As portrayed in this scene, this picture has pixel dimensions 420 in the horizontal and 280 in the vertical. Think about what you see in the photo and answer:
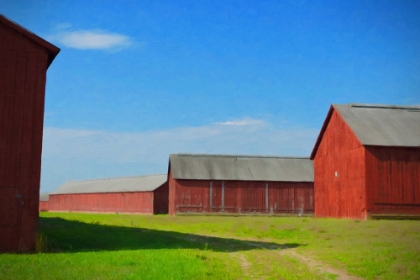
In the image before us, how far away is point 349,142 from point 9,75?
2704 centimetres

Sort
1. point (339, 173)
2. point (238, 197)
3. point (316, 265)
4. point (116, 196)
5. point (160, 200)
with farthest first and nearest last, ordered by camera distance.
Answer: point (116, 196) < point (160, 200) < point (238, 197) < point (339, 173) < point (316, 265)

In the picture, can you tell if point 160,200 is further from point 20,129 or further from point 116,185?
point 20,129

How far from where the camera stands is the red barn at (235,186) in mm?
59250

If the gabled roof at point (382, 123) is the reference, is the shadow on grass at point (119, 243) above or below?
below

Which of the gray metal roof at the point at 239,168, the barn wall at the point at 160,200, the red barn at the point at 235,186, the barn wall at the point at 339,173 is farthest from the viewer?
the barn wall at the point at 160,200

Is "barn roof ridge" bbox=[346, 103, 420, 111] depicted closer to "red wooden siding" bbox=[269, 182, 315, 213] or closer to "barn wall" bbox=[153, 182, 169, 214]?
"red wooden siding" bbox=[269, 182, 315, 213]

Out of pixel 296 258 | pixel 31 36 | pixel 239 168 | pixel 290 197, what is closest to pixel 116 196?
pixel 239 168

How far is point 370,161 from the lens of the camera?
36.2m

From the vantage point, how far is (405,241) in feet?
74.1

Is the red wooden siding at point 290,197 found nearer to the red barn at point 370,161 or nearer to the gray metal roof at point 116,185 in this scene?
the red barn at point 370,161

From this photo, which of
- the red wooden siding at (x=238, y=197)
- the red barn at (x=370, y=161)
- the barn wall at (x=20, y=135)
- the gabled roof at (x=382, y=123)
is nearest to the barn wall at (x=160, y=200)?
the red wooden siding at (x=238, y=197)

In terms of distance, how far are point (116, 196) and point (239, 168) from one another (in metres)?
26.3

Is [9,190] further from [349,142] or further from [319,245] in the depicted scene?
[349,142]

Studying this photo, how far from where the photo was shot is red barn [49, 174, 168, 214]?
231 ft
